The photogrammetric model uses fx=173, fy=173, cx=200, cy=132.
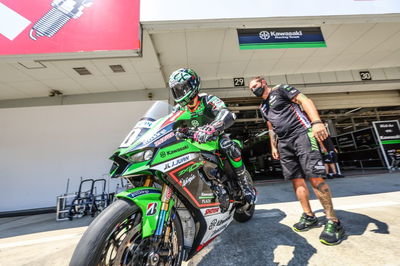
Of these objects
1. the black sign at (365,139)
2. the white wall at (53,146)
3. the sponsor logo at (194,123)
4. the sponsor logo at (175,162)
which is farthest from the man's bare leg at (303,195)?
the black sign at (365,139)

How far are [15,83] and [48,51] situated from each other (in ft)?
11.8

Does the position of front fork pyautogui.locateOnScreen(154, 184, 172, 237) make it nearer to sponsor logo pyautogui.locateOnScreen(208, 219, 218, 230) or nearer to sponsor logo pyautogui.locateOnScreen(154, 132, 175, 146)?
sponsor logo pyautogui.locateOnScreen(154, 132, 175, 146)

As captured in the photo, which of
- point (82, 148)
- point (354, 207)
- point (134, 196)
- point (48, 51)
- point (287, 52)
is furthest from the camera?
point (82, 148)

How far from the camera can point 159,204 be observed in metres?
0.98

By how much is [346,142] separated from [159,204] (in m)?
10.7

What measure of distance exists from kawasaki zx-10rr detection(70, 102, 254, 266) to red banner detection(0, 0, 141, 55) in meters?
3.13

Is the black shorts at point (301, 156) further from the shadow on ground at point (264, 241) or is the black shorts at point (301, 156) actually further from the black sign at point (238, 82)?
the black sign at point (238, 82)

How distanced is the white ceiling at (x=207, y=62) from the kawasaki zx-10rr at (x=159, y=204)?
13.1ft

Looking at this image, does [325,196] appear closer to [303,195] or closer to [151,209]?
[303,195]

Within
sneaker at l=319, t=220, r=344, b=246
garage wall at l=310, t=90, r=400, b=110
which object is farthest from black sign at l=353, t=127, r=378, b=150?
sneaker at l=319, t=220, r=344, b=246

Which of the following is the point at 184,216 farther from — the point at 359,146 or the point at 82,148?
the point at 359,146

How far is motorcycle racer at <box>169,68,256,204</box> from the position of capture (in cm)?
128

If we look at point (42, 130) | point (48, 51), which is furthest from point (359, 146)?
point (42, 130)

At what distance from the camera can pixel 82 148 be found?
595 cm
